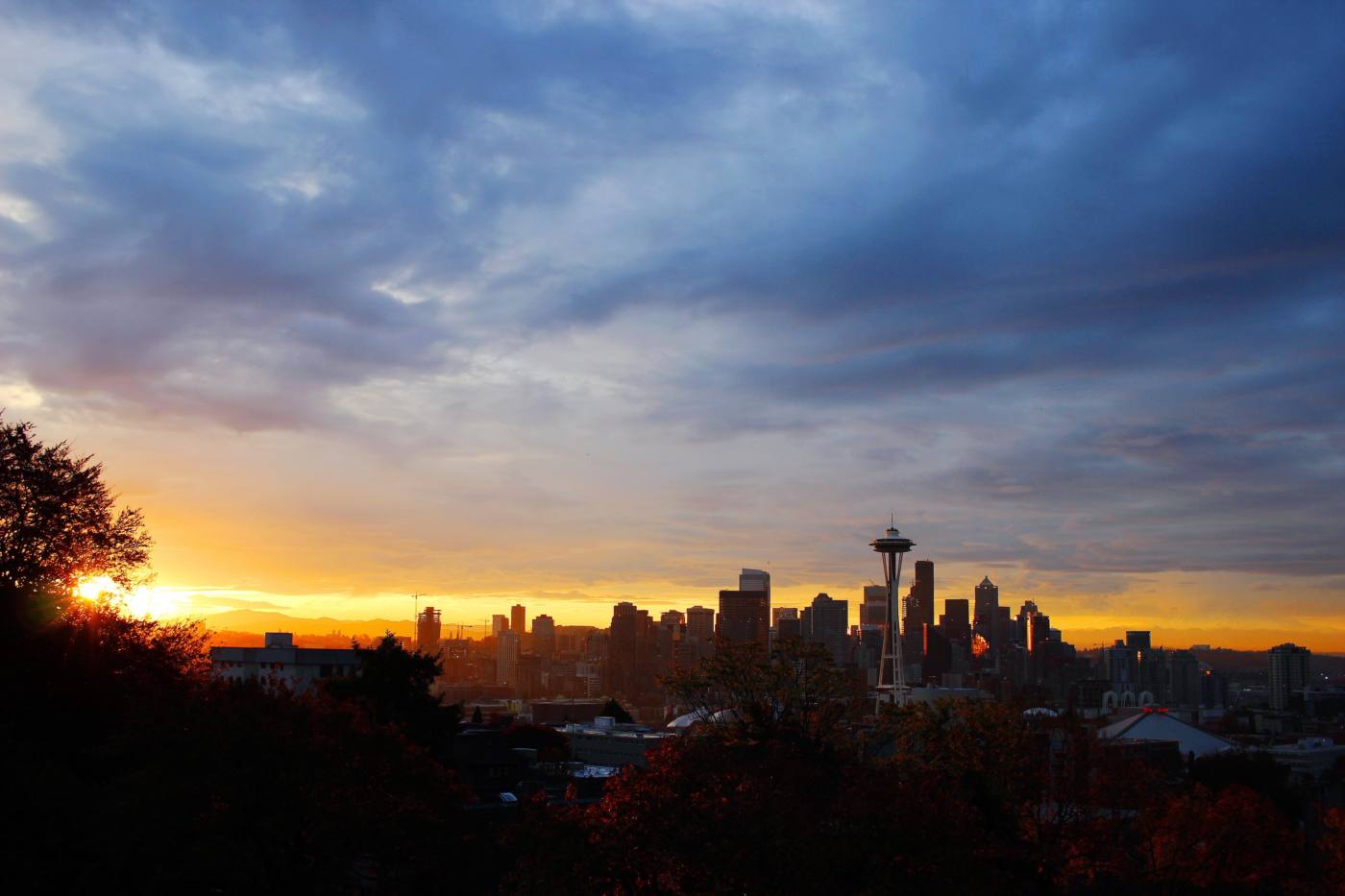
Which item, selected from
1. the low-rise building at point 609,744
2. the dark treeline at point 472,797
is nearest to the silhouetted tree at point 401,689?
the dark treeline at point 472,797

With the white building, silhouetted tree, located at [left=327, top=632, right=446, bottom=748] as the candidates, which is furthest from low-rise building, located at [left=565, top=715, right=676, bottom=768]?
silhouetted tree, located at [left=327, top=632, right=446, bottom=748]

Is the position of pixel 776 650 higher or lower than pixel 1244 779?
higher

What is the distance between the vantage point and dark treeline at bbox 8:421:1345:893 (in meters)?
26.8

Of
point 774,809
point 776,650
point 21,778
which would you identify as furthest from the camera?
point 776,650

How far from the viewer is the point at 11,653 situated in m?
34.5

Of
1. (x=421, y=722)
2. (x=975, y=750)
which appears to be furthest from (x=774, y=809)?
(x=421, y=722)

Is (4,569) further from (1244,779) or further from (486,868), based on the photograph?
(1244,779)

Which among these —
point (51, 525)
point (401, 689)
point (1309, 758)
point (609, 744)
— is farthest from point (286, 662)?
point (1309, 758)

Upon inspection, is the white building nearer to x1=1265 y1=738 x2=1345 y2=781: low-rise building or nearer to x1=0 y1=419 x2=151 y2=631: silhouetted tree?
x1=0 y1=419 x2=151 y2=631: silhouetted tree

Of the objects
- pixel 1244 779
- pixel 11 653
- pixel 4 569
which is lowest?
pixel 1244 779

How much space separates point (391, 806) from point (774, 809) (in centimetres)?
933

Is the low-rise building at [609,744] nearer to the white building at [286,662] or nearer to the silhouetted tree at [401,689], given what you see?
the white building at [286,662]

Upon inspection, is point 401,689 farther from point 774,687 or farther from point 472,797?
point 472,797

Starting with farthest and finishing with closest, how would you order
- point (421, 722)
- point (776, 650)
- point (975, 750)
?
1. point (421, 722)
2. point (776, 650)
3. point (975, 750)
